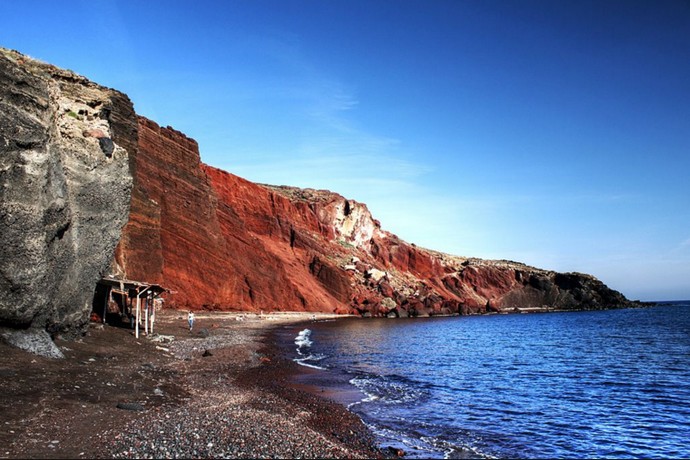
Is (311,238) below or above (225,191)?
below

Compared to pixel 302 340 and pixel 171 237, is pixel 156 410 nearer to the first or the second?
pixel 302 340

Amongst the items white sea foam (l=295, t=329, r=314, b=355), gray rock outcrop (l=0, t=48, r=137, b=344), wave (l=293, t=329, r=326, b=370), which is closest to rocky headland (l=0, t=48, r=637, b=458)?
gray rock outcrop (l=0, t=48, r=137, b=344)

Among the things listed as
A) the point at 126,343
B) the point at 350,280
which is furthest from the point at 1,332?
the point at 350,280

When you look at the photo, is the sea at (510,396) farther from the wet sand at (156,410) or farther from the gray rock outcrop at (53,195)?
the gray rock outcrop at (53,195)

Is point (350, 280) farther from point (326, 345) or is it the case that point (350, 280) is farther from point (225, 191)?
point (326, 345)

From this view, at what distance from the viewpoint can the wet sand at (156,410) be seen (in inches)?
376

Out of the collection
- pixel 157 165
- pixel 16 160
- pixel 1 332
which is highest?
pixel 157 165

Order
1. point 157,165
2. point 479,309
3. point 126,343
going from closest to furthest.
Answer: point 126,343 → point 157,165 → point 479,309

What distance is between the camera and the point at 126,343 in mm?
23234

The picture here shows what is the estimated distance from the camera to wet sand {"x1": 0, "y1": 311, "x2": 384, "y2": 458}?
956cm

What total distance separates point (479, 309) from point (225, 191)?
67.0 m

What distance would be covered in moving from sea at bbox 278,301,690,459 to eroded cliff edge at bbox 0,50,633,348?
37.0 ft

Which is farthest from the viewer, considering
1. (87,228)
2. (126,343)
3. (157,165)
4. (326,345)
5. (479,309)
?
(479,309)

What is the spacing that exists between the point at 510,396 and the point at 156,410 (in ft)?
47.4
